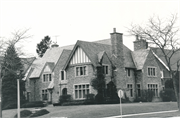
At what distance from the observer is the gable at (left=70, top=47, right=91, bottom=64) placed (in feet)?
150

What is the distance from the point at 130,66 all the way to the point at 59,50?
14.9 metres

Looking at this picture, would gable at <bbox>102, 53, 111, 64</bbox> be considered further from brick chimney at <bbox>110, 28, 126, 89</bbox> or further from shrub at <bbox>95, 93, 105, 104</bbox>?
shrub at <bbox>95, 93, 105, 104</bbox>

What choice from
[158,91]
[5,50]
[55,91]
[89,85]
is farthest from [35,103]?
[158,91]

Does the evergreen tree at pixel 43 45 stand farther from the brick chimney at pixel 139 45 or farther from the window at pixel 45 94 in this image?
the brick chimney at pixel 139 45

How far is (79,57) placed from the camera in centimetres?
4622

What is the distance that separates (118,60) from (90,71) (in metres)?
5.33


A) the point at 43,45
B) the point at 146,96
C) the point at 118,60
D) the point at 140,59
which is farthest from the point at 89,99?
the point at 43,45

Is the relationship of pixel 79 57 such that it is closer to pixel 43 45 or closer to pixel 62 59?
pixel 62 59

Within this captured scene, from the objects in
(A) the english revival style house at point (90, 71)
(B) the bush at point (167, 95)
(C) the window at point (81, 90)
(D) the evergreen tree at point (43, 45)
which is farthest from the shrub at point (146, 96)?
(D) the evergreen tree at point (43, 45)

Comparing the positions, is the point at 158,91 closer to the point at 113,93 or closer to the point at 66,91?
the point at 113,93

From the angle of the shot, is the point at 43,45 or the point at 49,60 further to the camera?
the point at 43,45

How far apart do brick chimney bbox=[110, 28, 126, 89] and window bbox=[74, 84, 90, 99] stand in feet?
15.9

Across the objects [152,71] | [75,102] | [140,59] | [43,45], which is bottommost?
[75,102]

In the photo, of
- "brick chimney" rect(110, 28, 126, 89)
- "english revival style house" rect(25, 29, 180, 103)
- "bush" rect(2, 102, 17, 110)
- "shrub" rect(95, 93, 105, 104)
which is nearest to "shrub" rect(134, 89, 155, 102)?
"english revival style house" rect(25, 29, 180, 103)
